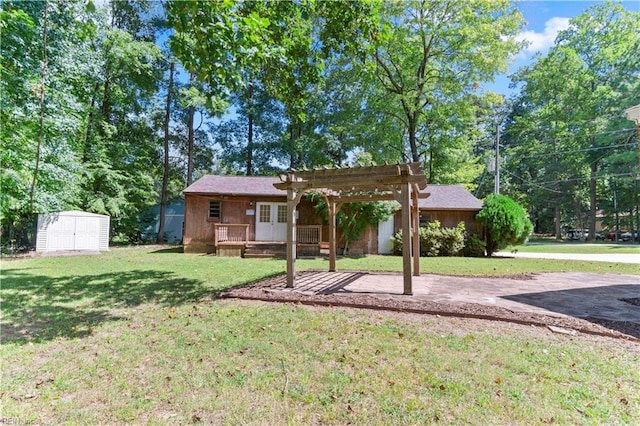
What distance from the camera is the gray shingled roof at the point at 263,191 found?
14.5 m

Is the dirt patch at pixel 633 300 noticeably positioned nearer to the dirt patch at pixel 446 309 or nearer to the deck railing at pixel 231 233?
the dirt patch at pixel 446 309

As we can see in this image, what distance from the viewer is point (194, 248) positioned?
14391mm

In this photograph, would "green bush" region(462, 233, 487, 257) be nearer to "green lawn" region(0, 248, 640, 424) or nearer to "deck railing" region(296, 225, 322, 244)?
"deck railing" region(296, 225, 322, 244)

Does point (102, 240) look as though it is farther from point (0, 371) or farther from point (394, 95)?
point (394, 95)

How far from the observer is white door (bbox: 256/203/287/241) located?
48.4 ft

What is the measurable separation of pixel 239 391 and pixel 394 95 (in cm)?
1999

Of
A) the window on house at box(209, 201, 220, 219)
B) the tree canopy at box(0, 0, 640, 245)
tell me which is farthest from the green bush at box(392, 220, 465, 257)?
the window on house at box(209, 201, 220, 219)

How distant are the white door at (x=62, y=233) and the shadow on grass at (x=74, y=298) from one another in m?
4.49

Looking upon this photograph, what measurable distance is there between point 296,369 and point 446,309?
111 inches

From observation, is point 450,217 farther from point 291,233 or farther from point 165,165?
point 165,165

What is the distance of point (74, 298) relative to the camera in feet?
18.7

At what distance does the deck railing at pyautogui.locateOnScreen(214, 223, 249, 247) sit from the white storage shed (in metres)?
5.16

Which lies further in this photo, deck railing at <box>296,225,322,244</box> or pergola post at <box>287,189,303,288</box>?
deck railing at <box>296,225,322,244</box>

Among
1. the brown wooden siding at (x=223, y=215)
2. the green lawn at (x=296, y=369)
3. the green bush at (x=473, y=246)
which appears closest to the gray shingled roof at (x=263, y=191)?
the brown wooden siding at (x=223, y=215)
